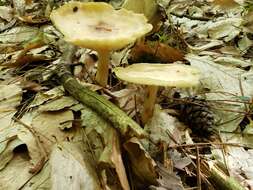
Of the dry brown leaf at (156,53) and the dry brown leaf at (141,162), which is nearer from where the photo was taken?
the dry brown leaf at (141,162)

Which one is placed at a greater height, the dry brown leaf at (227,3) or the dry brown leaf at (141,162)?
the dry brown leaf at (227,3)

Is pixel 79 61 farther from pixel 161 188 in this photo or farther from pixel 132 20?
pixel 161 188

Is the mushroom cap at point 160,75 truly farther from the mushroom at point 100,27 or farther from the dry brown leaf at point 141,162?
the dry brown leaf at point 141,162

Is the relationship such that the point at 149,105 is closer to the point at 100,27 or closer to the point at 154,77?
the point at 154,77

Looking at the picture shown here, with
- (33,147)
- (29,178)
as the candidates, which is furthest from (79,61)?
(29,178)

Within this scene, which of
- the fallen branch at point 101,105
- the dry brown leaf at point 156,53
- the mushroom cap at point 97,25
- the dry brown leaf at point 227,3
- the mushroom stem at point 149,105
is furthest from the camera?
the dry brown leaf at point 227,3

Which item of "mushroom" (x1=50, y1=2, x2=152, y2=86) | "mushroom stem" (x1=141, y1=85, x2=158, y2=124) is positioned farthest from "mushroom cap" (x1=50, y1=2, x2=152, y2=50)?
"mushroom stem" (x1=141, y1=85, x2=158, y2=124)

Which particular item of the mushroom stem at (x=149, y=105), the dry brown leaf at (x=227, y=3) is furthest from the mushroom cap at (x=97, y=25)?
the dry brown leaf at (x=227, y=3)

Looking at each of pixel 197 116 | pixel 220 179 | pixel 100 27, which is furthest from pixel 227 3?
pixel 220 179
